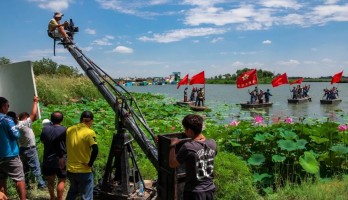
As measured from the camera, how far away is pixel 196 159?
3.40 m

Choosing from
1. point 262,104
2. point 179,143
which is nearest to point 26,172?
point 179,143

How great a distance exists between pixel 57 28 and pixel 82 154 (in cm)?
249

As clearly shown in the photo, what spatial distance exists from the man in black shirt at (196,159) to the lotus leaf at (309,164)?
3.37 metres

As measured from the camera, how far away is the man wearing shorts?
17.0 ft

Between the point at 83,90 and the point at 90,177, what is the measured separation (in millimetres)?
25148

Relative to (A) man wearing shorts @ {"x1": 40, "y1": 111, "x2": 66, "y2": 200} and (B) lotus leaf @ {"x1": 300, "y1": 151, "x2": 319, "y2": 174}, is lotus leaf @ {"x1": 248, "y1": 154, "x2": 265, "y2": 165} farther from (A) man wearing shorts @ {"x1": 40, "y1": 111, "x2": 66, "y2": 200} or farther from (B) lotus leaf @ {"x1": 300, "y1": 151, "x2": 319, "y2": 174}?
(A) man wearing shorts @ {"x1": 40, "y1": 111, "x2": 66, "y2": 200}

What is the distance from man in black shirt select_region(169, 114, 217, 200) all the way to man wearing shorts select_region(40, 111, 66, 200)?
2.33 meters

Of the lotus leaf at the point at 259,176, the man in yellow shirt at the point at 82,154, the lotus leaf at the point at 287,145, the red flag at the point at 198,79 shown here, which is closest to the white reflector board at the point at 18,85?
the man in yellow shirt at the point at 82,154

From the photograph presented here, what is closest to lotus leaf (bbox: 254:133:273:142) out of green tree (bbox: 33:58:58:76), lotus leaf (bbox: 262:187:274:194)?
lotus leaf (bbox: 262:187:274:194)

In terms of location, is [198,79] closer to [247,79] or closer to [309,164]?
[247,79]

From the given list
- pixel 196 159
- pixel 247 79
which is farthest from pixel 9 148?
pixel 247 79

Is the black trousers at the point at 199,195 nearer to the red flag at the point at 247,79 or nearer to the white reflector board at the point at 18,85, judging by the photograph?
the white reflector board at the point at 18,85

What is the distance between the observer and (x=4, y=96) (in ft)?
17.4

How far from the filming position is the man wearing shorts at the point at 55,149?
17.0 ft
